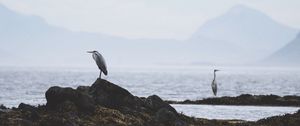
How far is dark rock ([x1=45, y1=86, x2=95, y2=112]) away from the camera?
24.7m

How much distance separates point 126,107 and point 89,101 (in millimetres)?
2323

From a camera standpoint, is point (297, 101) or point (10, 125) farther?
point (297, 101)

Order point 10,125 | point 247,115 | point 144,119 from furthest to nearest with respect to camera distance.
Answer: point 247,115 → point 144,119 → point 10,125

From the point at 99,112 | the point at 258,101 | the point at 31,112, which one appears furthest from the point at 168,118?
the point at 258,101

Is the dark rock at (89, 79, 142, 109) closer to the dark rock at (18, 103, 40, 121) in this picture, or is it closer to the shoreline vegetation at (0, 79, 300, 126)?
the shoreline vegetation at (0, 79, 300, 126)

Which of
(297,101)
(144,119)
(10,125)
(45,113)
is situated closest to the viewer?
(10,125)

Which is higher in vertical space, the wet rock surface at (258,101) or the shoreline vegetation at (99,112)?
the wet rock surface at (258,101)

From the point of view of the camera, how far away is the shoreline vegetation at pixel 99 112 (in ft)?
75.6

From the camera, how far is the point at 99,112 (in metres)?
25.4

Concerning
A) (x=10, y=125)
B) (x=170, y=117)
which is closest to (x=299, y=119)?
(x=170, y=117)

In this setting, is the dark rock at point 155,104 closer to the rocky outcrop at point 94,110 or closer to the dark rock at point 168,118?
the rocky outcrop at point 94,110

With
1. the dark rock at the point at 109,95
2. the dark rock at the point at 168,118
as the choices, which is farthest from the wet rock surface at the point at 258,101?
the dark rock at the point at 168,118

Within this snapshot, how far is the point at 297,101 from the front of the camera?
49.7m

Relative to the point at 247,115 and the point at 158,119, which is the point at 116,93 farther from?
the point at 247,115
